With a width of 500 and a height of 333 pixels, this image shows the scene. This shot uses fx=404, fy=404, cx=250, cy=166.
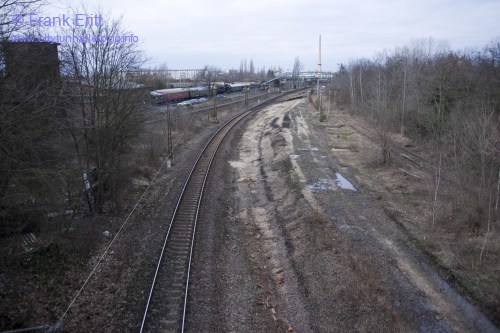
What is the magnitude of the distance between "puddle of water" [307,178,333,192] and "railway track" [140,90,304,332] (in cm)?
543

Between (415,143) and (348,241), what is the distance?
68.7 feet

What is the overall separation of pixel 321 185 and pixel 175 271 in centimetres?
1065

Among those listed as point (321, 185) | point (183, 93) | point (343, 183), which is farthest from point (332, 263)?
point (183, 93)

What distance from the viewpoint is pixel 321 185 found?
67.9 feet

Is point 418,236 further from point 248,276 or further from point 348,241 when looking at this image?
point 248,276

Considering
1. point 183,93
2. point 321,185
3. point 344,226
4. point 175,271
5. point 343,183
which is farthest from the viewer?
point 183,93

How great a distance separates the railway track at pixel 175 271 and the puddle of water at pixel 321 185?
5430 millimetres

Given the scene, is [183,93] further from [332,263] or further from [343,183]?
[332,263]

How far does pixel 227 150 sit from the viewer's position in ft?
99.2

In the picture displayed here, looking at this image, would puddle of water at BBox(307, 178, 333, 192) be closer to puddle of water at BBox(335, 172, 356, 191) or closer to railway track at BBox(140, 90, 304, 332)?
puddle of water at BBox(335, 172, 356, 191)

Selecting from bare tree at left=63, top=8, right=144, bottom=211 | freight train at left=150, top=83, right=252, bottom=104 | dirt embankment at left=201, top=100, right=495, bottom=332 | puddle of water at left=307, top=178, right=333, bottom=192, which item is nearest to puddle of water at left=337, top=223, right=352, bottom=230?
dirt embankment at left=201, top=100, right=495, bottom=332

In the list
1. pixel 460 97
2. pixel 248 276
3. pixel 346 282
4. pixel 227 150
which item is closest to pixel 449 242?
pixel 346 282

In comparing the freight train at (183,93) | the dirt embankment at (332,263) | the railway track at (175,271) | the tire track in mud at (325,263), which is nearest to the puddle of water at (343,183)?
the dirt embankment at (332,263)

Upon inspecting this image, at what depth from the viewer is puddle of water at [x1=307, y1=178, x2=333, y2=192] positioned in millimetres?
20047
